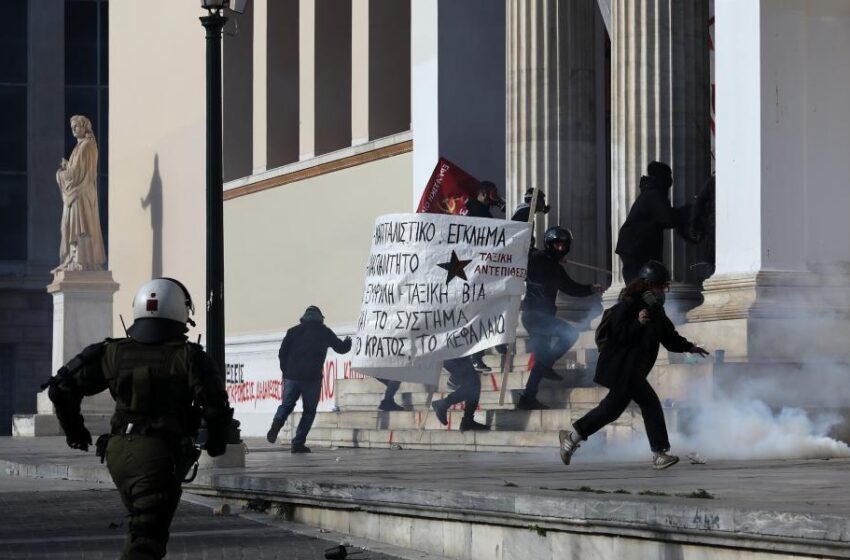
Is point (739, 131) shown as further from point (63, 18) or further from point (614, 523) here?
point (63, 18)

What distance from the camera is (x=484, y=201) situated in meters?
20.3

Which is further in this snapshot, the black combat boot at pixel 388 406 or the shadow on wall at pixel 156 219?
the shadow on wall at pixel 156 219

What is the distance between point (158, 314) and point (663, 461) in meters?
6.06

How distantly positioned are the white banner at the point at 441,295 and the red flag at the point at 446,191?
103 inches

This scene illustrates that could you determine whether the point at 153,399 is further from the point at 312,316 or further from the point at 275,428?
the point at 275,428

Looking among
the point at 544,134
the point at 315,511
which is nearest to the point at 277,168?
the point at 544,134

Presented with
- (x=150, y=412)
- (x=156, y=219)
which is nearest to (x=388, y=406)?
(x=150, y=412)

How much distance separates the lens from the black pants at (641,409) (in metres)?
13.9

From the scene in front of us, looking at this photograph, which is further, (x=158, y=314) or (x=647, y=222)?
(x=647, y=222)

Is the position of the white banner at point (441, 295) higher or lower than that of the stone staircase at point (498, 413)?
higher

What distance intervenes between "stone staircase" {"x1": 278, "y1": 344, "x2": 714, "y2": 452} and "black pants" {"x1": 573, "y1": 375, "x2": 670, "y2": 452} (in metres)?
2.07

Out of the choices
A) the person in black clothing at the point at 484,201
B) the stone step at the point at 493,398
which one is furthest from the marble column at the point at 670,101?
the person in black clothing at the point at 484,201

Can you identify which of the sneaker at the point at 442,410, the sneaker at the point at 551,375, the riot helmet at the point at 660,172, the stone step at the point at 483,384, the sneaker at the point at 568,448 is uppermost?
the riot helmet at the point at 660,172

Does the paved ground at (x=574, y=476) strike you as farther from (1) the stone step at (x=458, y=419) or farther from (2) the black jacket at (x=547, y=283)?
(2) the black jacket at (x=547, y=283)
